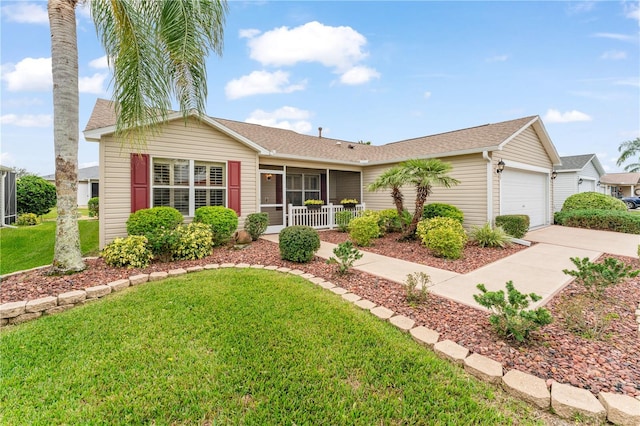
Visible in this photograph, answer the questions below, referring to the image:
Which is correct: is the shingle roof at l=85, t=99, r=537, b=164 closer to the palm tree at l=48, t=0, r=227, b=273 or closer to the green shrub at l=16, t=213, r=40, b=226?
the palm tree at l=48, t=0, r=227, b=273

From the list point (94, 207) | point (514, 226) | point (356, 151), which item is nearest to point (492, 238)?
point (514, 226)

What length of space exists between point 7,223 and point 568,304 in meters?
19.8

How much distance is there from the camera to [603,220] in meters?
11.6

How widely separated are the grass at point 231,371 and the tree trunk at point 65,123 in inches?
68.2

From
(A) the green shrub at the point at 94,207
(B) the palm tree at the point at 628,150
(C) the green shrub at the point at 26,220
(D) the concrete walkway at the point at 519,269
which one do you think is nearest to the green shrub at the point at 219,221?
(D) the concrete walkway at the point at 519,269

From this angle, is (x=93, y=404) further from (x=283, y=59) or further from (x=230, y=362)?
(x=283, y=59)

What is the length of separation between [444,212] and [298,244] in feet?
18.5

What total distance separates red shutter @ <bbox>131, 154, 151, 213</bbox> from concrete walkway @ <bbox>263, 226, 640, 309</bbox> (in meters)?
3.80

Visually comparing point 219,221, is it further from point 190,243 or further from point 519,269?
point 519,269

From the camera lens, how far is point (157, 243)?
5.90 m

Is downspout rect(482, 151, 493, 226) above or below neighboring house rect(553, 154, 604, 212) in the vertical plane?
below

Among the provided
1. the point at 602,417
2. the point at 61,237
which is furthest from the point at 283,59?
the point at 602,417

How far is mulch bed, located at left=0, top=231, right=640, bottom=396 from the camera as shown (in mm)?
2544

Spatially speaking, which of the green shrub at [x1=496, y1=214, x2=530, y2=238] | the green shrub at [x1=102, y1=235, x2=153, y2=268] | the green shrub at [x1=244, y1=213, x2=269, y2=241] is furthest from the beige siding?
the green shrub at [x1=496, y1=214, x2=530, y2=238]
